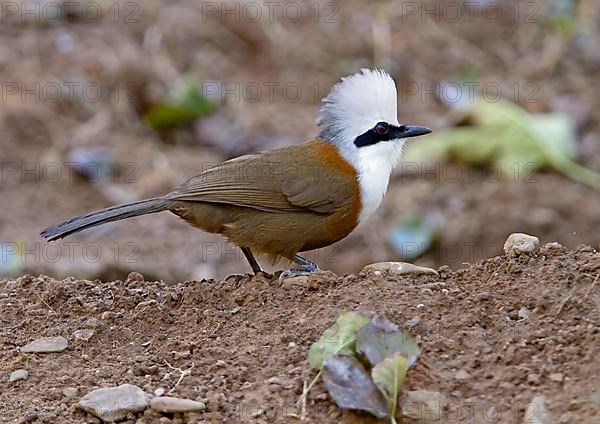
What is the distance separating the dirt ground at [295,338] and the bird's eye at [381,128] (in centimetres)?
118

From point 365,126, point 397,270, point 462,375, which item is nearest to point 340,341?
point 462,375

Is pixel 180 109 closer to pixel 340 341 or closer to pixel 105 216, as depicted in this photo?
pixel 105 216

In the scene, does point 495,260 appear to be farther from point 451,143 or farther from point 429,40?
point 429,40

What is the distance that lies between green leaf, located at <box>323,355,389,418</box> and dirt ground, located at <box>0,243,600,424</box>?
0.07 m

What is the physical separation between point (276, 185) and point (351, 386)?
2034 millimetres

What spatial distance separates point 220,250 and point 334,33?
3.83 m

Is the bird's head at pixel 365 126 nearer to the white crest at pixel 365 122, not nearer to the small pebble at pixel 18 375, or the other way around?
the white crest at pixel 365 122

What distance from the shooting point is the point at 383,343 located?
359 cm

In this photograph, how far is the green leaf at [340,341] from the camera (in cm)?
362

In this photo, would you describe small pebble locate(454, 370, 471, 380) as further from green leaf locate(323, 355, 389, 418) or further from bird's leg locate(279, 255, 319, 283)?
bird's leg locate(279, 255, 319, 283)

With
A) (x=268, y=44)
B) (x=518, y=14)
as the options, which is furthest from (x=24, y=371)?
(x=518, y=14)

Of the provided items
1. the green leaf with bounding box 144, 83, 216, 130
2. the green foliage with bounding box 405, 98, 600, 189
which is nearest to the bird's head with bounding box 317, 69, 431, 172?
the green foliage with bounding box 405, 98, 600, 189

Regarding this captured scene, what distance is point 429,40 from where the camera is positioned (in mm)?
11344

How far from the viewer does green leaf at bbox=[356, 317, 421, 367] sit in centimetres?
355
